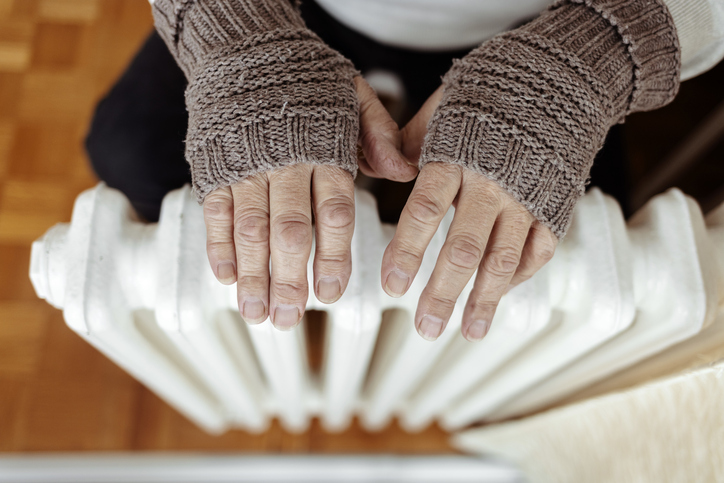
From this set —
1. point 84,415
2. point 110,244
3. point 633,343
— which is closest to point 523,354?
point 633,343

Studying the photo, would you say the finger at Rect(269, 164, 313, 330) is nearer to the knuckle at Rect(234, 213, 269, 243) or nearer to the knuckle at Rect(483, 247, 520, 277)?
the knuckle at Rect(234, 213, 269, 243)

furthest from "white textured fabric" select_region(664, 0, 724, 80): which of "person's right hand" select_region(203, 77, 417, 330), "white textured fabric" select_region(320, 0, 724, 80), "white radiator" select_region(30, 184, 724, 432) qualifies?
"person's right hand" select_region(203, 77, 417, 330)

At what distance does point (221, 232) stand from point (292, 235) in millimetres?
69

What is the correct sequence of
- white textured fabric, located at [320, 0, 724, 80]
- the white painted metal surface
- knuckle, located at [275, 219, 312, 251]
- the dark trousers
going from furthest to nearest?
the white painted metal surface → the dark trousers → white textured fabric, located at [320, 0, 724, 80] → knuckle, located at [275, 219, 312, 251]

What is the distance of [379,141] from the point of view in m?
0.44

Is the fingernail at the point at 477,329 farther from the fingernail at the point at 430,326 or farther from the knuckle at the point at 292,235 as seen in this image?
the knuckle at the point at 292,235

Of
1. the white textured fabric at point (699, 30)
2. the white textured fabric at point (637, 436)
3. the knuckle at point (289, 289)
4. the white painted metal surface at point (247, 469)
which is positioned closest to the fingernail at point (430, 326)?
the knuckle at point (289, 289)

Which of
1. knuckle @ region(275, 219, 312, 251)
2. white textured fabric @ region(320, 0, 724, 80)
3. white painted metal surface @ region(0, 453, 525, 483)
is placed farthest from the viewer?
white painted metal surface @ region(0, 453, 525, 483)

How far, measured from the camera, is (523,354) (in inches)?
24.4

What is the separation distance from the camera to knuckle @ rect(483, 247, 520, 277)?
42 centimetres

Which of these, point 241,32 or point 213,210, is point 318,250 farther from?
point 241,32

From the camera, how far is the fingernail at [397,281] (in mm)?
403

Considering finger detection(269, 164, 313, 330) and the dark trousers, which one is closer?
finger detection(269, 164, 313, 330)

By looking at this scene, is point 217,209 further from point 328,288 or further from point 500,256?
point 500,256
